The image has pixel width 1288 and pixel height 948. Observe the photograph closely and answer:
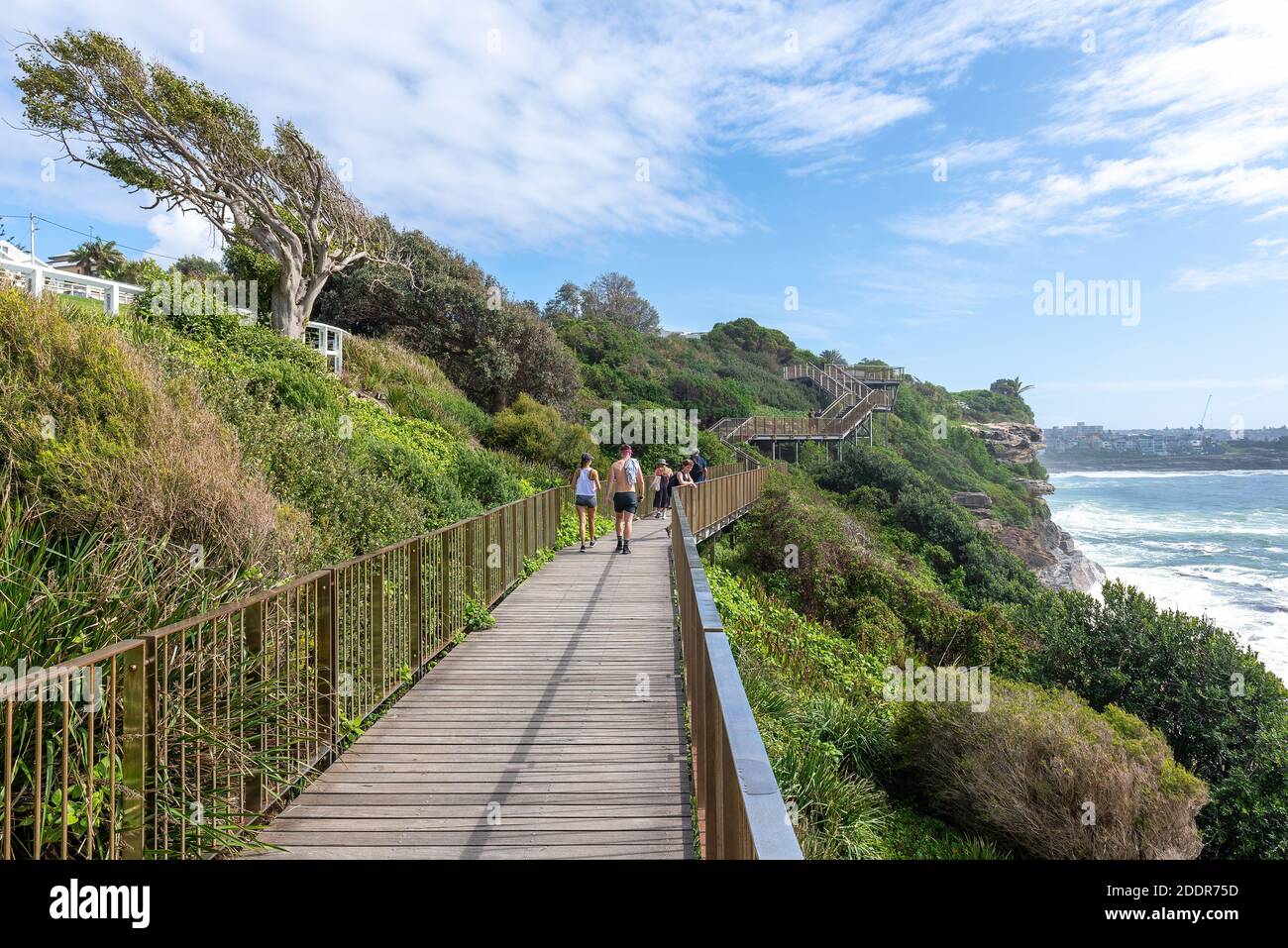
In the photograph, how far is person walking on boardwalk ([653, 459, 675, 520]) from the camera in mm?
19062

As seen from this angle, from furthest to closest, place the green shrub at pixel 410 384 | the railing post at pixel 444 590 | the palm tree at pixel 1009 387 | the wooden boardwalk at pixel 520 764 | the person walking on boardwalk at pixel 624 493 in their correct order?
1. the palm tree at pixel 1009 387
2. the green shrub at pixel 410 384
3. the person walking on boardwalk at pixel 624 493
4. the railing post at pixel 444 590
5. the wooden boardwalk at pixel 520 764

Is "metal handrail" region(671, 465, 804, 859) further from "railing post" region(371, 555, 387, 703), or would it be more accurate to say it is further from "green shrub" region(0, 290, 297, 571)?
"green shrub" region(0, 290, 297, 571)

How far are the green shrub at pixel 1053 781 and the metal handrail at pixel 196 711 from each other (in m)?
6.04

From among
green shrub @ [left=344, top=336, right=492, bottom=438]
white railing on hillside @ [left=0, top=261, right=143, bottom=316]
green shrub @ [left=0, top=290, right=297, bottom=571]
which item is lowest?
green shrub @ [left=0, top=290, right=297, bottom=571]

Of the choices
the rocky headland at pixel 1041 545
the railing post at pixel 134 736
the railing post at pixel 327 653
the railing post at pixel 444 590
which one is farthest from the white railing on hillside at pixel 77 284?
the rocky headland at pixel 1041 545

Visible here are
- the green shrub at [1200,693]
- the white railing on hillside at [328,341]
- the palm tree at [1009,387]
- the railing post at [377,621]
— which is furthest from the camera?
the palm tree at [1009,387]

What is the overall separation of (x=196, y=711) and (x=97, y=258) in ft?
172

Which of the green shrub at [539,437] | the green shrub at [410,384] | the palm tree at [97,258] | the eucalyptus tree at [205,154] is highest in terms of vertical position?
the palm tree at [97,258]

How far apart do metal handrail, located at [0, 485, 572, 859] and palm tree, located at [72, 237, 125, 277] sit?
4632 centimetres

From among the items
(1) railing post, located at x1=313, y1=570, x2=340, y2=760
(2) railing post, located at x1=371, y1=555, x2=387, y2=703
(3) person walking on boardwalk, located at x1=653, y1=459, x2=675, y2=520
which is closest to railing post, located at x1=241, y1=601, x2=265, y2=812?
(1) railing post, located at x1=313, y1=570, x2=340, y2=760

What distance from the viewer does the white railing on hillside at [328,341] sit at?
2028cm

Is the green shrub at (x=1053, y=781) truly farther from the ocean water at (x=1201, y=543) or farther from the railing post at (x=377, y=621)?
the ocean water at (x=1201, y=543)
